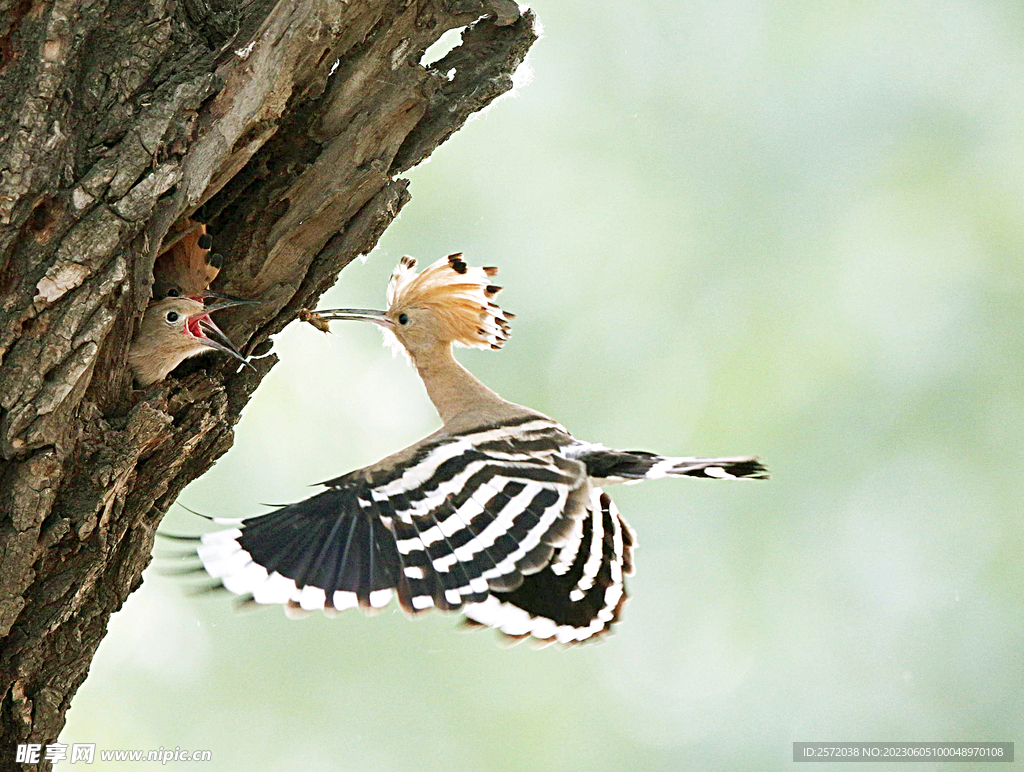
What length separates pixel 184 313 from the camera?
5.91 feet

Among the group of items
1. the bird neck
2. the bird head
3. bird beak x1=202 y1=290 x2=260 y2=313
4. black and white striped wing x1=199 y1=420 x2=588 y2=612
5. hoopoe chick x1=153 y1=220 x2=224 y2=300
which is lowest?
black and white striped wing x1=199 y1=420 x2=588 y2=612

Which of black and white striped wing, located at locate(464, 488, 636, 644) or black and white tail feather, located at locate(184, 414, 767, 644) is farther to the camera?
black and white striped wing, located at locate(464, 488, 636, 644)

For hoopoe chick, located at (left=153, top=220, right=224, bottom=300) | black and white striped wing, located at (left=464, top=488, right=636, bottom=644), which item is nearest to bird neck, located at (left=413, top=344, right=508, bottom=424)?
black and white striped wing, located at (left=464, top=488, right=636, bottom=644)

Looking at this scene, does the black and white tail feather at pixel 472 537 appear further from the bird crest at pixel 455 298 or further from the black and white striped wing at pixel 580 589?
the bird crest at pixel 455 298

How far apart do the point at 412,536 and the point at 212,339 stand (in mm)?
469

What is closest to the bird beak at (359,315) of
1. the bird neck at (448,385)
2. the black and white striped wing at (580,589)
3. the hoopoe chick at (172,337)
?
the bird neck at (448,385)

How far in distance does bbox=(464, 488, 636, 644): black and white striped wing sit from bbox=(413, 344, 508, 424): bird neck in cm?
40

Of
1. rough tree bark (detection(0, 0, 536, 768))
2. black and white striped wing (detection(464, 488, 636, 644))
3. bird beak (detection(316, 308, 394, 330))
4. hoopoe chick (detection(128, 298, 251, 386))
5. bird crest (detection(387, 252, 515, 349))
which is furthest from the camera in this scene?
bird crest (detection(387, 252, 515, 349))

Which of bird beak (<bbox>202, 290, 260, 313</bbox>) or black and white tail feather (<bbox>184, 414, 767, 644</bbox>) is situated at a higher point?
bird beak (<bbox>202, 290, 260, 313</bbox>)

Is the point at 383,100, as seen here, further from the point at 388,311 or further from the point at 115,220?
the point at 388,311

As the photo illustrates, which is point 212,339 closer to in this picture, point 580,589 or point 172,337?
point 172,337

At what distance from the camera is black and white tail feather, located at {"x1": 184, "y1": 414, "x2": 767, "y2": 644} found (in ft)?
5.85

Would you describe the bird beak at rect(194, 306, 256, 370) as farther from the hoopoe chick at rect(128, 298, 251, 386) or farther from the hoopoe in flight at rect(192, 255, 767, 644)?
the hoopoe in flight at rect(192, 255, 767, 644)

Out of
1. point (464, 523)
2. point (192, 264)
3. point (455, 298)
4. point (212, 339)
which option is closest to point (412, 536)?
point (464, 523)
